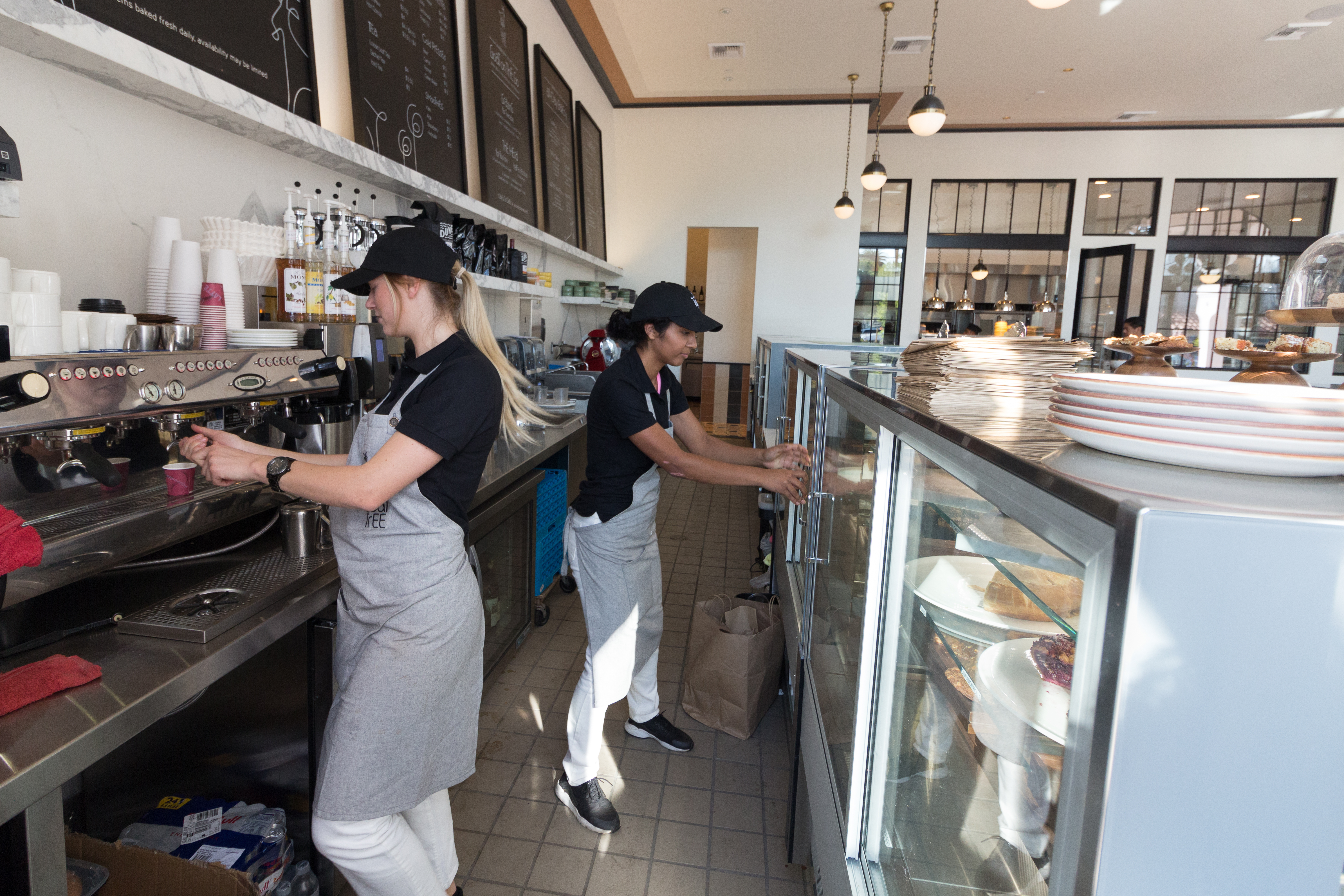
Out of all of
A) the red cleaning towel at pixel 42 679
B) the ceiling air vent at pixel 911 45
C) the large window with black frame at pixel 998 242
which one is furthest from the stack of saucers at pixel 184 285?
the large window with black frame at pixel 998 242

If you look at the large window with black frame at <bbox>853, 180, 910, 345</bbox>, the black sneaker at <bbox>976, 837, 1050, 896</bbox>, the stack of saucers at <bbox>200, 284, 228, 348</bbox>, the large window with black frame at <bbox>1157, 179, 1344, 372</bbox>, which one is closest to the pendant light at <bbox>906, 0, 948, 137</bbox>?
the stack of saucers at <bbox>200, 284, 228, 348</bbox>

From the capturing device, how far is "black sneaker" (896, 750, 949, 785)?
1.21 meters

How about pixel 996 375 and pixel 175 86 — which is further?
pixel 175 86

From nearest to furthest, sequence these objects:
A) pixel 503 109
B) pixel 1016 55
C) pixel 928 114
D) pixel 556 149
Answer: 1. pixel 503 109
2. pixel 928 114
3. pixel 556 149
4. pixel 1016 55

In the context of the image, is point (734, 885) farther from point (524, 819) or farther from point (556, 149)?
point (556, 149)

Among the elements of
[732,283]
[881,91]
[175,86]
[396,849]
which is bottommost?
[396,849]

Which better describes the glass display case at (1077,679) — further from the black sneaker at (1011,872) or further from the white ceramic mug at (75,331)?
the white ceramic mug at (75,331)

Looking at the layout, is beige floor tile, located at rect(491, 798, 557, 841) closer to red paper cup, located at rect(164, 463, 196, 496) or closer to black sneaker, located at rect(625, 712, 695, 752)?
black sneaker, located at rect(625, 712, 695, 752)

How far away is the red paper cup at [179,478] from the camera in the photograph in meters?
1.62

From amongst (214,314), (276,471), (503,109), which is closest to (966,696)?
(276,471)

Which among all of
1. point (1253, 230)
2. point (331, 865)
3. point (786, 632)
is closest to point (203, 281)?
point (331, 865)

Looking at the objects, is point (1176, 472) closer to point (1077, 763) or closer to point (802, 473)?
point (1077, 763)

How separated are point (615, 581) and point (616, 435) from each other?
46 centimetres

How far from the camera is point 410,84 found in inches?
129
